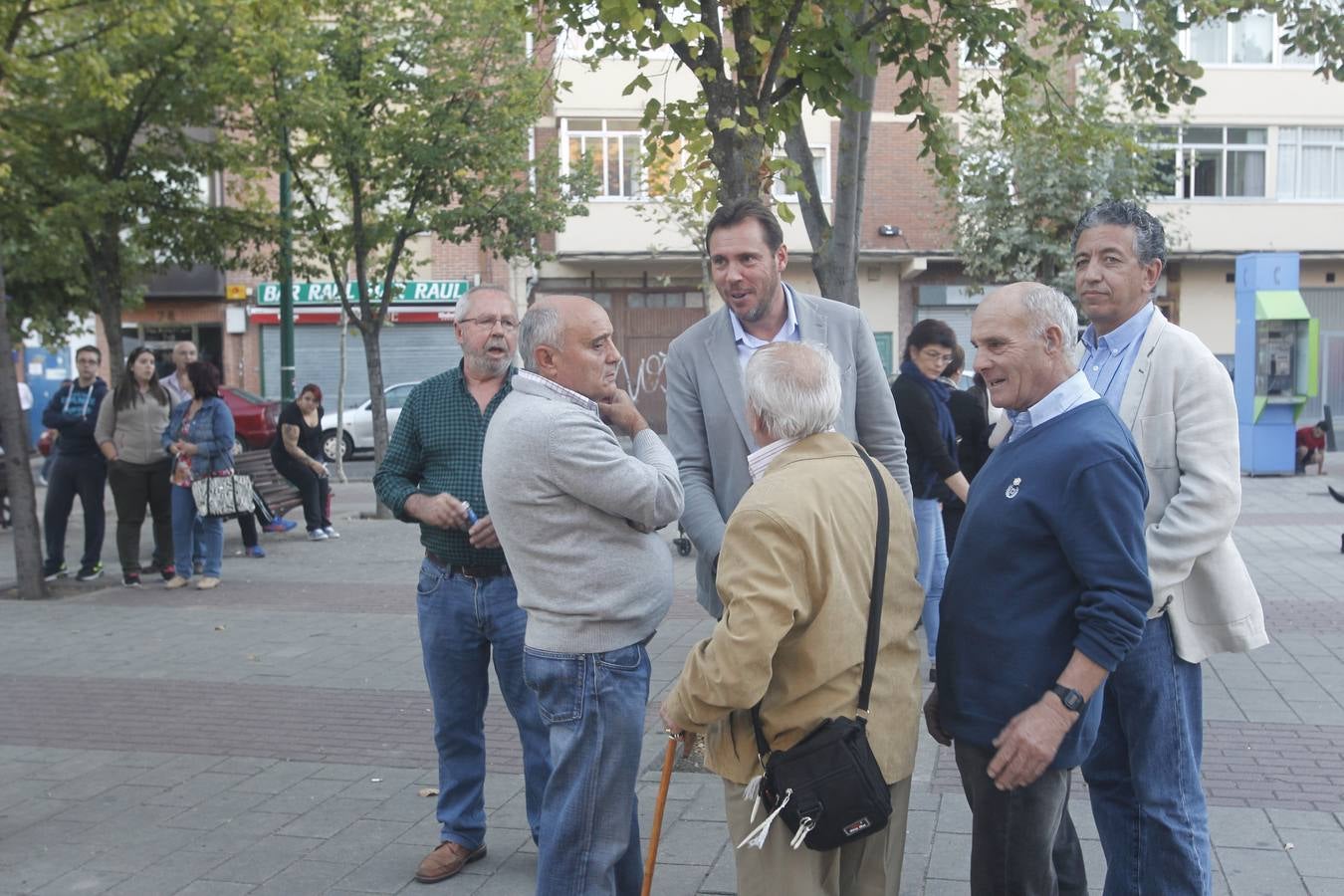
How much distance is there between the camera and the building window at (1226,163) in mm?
30406

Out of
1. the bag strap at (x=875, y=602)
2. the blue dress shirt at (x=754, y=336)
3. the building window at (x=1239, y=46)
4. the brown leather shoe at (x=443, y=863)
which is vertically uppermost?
the building window at (x=1239, y=46)

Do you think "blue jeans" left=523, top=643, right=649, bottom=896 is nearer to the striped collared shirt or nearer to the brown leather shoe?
the striped collared shirt

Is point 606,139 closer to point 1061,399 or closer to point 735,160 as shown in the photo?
point 735,160

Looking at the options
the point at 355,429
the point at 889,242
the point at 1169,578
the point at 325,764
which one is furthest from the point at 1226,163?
the point at 1169,578

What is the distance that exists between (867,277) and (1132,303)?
93.2ft

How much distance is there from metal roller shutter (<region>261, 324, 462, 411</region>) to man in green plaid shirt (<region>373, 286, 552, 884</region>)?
2762 cm

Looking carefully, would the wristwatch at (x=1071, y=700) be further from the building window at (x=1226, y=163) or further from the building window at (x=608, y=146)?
the building window at (x=1226, y=163)

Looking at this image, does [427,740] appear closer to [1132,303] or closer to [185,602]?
[1132,303]

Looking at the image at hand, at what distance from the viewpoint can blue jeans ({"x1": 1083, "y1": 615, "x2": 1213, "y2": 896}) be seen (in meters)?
3.31

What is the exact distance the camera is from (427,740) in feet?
20.1

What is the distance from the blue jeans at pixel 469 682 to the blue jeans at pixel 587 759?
77 cm

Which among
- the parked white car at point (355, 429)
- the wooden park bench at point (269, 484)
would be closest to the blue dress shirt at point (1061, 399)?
the wooden park bench at point (269, 484)

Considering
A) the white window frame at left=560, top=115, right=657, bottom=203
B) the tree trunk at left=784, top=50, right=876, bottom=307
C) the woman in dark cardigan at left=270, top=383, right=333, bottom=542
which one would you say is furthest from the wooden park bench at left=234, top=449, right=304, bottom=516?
the white window frame at left=560, top=115, right=657, bottom=203

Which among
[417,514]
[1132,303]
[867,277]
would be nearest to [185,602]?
[417,514]
